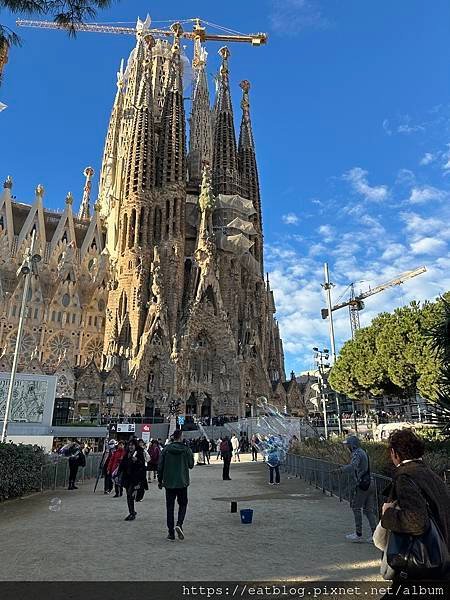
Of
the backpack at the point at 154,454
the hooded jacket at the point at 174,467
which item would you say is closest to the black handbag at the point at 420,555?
the hooded jacket at the point at 174,467

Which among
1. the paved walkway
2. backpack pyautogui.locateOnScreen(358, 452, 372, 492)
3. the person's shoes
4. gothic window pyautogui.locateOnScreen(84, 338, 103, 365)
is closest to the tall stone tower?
gothic window pyautogui.locateOnScreen(84, 338, 103, 365)

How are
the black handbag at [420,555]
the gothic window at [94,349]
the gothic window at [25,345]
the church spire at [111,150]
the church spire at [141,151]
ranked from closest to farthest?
the black handbag at [420,555] → the gothic window at [25,345] → the gothic window at [94,349] → the church spire at [141,151] → the church spire at [111,150]

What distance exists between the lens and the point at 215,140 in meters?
58.6

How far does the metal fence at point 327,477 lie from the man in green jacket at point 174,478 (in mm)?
3185

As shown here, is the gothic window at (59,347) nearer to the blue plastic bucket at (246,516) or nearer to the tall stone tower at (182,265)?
the tall stone tower at (182,265)

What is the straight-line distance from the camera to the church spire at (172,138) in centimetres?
4969

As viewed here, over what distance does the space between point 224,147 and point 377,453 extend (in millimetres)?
52463

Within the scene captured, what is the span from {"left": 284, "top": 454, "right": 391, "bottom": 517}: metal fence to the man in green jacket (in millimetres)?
3185

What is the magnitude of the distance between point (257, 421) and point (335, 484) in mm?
23024

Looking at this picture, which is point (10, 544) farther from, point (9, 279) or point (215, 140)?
point (215, 140)

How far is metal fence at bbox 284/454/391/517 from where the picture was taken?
9356 mm

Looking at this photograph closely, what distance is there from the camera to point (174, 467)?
21.8ft

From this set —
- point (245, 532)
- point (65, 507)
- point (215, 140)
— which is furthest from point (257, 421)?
point (215, 140)

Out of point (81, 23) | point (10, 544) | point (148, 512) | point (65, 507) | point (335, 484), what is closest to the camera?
point (10, 544)
